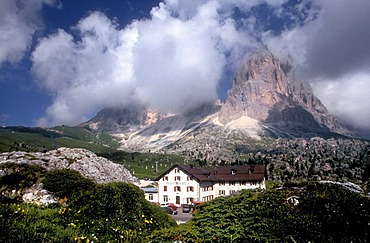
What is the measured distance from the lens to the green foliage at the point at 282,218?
8148 millimetres

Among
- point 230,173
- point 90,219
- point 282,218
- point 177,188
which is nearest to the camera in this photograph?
point 282,218

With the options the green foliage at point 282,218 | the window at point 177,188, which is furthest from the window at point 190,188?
the green foliage at point 282,218

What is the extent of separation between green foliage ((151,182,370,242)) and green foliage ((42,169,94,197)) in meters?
17.4

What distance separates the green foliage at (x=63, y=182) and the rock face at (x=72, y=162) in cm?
1027

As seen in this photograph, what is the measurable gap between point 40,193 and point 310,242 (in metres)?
24.1

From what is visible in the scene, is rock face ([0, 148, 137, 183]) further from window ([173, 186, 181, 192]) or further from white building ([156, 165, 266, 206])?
window ([173, 186, 181, 192])

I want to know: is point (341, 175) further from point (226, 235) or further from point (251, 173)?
point (226, 235)

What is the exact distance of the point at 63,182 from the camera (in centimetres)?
2598

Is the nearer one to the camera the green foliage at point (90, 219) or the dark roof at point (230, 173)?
the green foliage at point (90, 219)

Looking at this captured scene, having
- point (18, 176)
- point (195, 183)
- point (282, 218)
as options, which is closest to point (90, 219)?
point (282, 218)

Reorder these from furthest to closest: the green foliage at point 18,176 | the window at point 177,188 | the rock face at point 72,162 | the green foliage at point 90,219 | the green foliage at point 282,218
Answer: the window at point 177,188 → the rock face at point 72,162 → the green foliage at point 18,176 → the green foliage at point 90,219 → the green foliage at point 282,218

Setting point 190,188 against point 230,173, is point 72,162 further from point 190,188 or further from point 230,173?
point 230,173

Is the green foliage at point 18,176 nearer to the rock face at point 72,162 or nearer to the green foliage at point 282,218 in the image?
the rock face at point 72,162

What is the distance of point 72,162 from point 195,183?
48.4m
